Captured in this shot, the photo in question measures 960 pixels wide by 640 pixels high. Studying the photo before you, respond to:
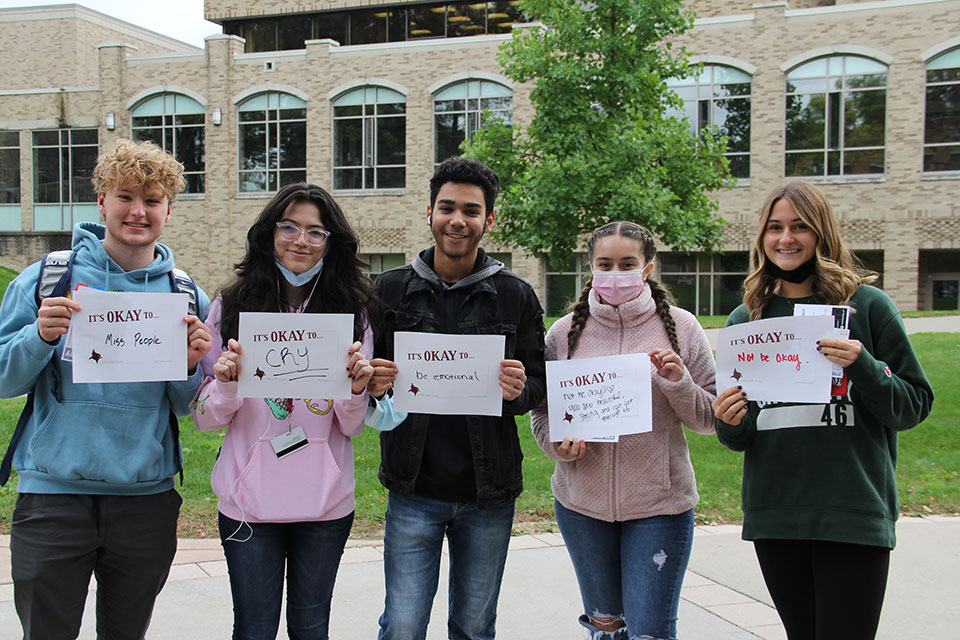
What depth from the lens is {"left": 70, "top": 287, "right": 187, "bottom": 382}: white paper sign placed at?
119 inches

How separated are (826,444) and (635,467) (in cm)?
73

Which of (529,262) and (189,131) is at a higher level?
(189,131)

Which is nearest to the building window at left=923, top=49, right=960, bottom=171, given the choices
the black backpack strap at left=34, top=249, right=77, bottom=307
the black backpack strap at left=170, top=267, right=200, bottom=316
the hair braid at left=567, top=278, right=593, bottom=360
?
the hair braid at left=567, top=278, right=593, bottom=360

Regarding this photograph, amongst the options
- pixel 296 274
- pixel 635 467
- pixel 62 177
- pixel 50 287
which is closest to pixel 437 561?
pixel 635 467

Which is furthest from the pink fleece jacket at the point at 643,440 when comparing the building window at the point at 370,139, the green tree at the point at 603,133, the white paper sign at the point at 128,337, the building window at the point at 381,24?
the building window at the point at 381,24

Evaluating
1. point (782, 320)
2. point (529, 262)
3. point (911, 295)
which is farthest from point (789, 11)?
point (782, 320)

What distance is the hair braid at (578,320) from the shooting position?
3.60m

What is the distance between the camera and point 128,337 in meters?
3.08

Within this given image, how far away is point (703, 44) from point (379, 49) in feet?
36.5

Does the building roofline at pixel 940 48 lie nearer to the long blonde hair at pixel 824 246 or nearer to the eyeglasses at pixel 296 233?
the long blonde hair at pixel 824 246

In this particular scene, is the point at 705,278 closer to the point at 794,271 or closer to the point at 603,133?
the point at 603,133

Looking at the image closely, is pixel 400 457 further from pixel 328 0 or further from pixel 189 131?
pixel 328 0

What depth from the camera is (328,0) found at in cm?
3500

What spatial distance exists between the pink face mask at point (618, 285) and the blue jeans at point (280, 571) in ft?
4.59
